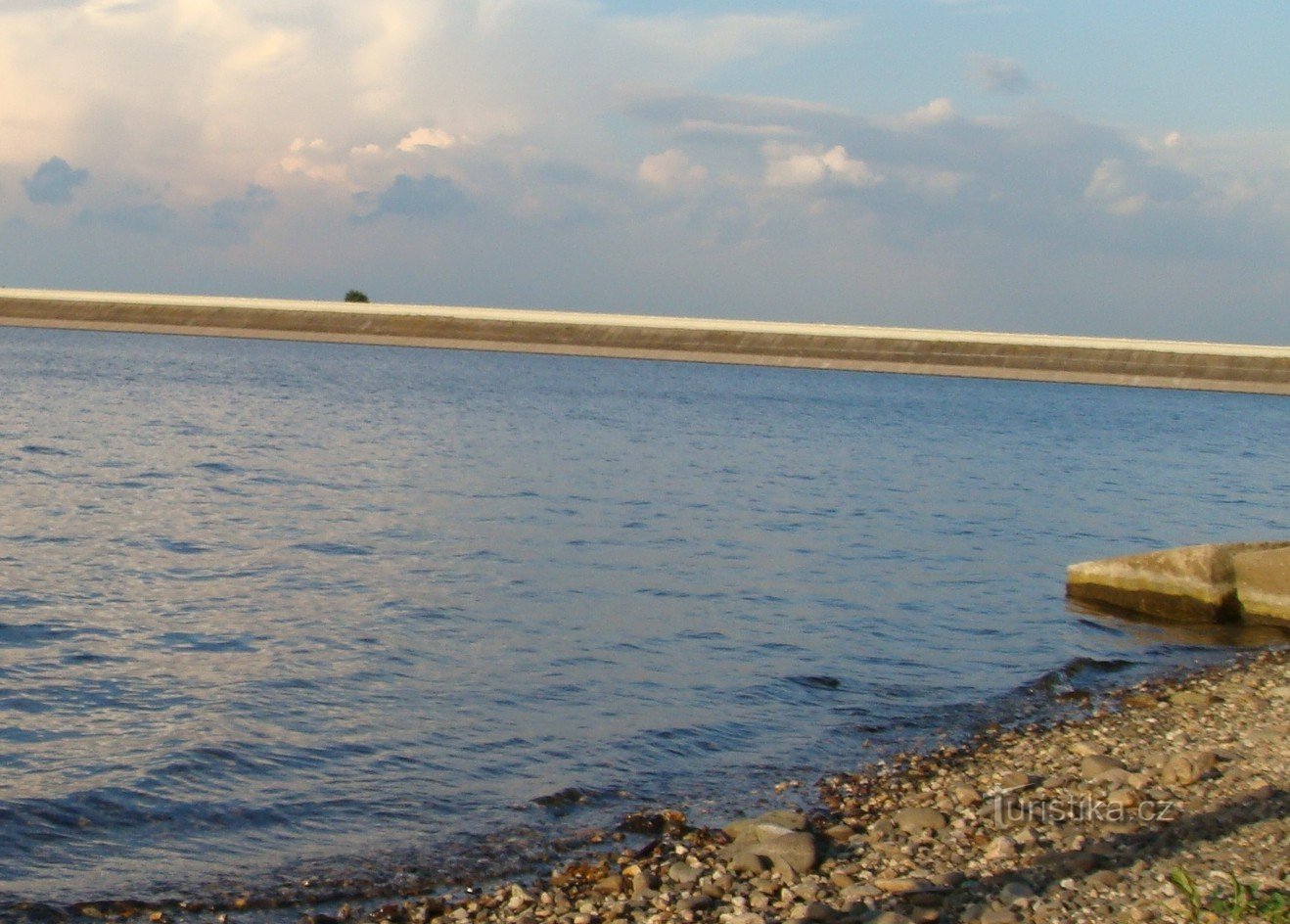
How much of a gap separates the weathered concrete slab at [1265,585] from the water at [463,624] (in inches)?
55.8

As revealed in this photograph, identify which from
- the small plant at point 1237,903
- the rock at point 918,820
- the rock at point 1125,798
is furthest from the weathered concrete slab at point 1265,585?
the small plant at point 1237,903

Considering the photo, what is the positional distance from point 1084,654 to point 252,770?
8191mm

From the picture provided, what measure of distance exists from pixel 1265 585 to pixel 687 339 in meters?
80.2

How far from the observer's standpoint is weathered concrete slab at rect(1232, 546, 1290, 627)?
14.7 metres

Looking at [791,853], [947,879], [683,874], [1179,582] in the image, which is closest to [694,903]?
[683,874]

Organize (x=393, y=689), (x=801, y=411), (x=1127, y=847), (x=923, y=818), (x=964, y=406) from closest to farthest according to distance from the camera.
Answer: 1. (x=1127, y=847)
2. (x=923, y=818)
3. (x=393, y=689)
4. (x=801, y=411)
5. (x=964, y=406)

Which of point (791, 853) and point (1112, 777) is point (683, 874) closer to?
point (791, 853)

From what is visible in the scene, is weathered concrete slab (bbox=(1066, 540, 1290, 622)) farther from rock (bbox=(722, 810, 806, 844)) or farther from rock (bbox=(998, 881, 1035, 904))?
rock (bbox=(998, 881, 1035, 904))

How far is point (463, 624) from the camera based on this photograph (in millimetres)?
13281

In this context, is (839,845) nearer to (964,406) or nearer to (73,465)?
(73,465)

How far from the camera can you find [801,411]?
55.7 meters

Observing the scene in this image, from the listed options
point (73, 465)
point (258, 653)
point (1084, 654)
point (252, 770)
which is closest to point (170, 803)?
point (252, 770)

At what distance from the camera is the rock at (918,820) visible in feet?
24.7

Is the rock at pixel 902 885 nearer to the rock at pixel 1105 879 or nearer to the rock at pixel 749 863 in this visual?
the rock at pixel 749 863
